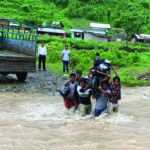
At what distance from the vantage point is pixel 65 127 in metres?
6.50

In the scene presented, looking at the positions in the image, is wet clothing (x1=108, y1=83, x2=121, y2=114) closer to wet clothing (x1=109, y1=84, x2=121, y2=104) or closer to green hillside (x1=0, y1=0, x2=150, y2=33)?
wet clothing (x1=109, y1=84, x2=121, y2=104)

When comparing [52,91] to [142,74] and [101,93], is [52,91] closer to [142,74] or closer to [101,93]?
[101,93]

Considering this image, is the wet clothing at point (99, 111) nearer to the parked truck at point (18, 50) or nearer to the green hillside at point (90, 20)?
the parked truck at point (18, 50)

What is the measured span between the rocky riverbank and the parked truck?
0.45 m

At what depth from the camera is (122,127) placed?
6426 mm

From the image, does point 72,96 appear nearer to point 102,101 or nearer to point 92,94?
point 92,94

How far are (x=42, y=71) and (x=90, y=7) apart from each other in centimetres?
5696

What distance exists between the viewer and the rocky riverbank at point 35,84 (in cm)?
1084

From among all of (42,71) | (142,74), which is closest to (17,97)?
(42,71)

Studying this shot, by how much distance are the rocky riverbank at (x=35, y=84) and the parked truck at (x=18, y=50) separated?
1.47 feet

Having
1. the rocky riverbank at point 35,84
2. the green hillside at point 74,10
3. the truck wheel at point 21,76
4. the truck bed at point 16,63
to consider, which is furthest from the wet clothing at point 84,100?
the green hillside at point 74,10

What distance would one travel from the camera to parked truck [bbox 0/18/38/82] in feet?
36.8

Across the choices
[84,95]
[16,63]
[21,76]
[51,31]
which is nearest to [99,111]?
[84,95]

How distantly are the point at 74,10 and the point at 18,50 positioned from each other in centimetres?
5511
